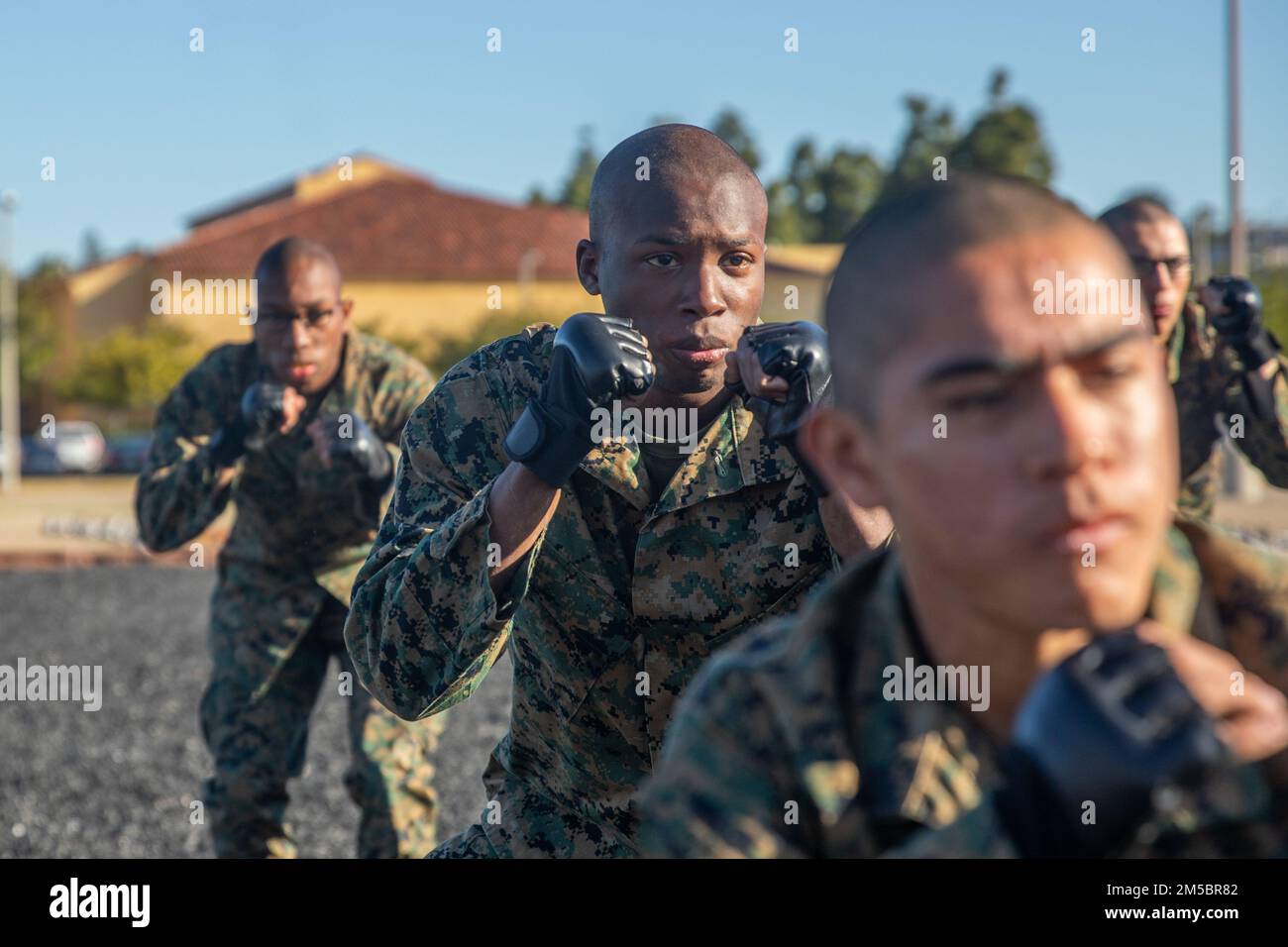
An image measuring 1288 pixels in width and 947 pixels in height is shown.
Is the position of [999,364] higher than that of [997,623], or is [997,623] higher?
[999,364]

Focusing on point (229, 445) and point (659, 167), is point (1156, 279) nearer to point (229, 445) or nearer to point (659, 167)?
point (659, 167)

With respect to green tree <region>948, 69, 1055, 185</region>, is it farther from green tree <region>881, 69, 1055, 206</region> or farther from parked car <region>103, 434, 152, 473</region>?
parked car <region>103, 434, 152, 473</region>

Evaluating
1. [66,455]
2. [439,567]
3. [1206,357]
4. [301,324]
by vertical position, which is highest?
[301,324]

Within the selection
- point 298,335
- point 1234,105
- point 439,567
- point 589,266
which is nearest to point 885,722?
point 439,567

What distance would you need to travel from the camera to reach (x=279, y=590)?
5.91 metres

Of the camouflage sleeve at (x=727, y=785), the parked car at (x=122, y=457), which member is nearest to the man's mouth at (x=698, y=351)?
the camouflage sleeve at (x=727, y=785)

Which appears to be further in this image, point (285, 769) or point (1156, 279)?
point (1156, 279)

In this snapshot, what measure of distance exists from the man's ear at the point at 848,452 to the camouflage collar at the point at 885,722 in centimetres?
13

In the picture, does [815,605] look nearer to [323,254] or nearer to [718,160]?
[718,160]

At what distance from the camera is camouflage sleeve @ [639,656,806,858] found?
1.88 meters

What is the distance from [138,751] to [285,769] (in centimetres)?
333

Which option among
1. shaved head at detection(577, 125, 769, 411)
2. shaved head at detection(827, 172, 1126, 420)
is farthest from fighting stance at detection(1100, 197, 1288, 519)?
shaved head at detection(827, 172, 1126, 420)

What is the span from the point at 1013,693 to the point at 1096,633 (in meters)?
0.15
